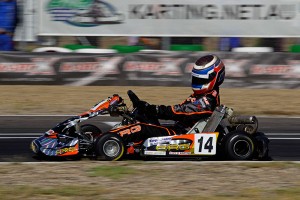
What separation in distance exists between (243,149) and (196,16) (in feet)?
37.7

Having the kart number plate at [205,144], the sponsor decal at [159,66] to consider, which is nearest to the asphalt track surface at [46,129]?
the kart number plate at [205,144]

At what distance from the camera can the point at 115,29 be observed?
1939 centimetres

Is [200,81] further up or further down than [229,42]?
further down

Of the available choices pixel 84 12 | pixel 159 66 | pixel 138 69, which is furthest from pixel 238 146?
pixel 84 12

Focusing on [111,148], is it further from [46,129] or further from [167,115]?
[46,129]

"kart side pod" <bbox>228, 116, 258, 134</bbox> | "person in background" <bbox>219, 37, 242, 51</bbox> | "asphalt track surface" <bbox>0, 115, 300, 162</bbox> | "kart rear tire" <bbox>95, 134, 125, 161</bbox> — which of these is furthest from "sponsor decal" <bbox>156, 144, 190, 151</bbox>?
"person in background" <bbox>219, 37, 242, 51</bbox>

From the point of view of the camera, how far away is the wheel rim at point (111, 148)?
7699mm

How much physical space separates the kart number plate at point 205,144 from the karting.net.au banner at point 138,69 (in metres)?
8.57

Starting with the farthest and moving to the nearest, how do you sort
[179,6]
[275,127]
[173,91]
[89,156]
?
[179,6]
[173,91]
[275,127]
[89,156]

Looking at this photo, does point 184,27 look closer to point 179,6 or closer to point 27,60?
point 179,6

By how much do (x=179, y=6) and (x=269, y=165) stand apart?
12080 millimetres

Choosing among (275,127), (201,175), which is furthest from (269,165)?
(275,127)

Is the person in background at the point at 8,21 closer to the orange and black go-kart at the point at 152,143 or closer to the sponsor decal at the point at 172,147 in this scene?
the orange and black go-kart at the point at 152,143

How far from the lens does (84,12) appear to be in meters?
19.4
